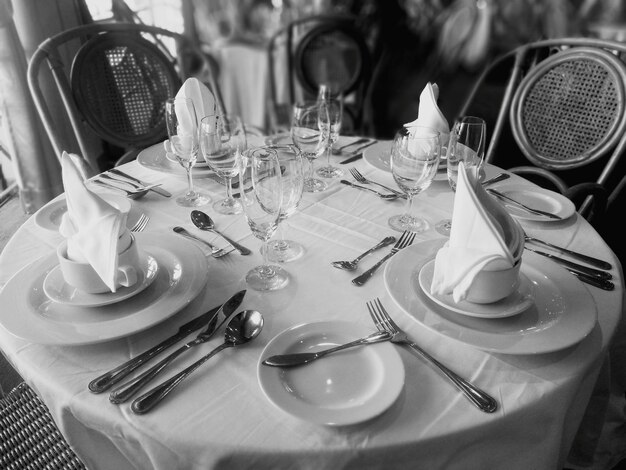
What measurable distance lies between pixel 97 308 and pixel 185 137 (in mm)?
461

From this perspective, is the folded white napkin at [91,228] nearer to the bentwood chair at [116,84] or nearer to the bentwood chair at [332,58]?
the bentwood chair at [116,84]

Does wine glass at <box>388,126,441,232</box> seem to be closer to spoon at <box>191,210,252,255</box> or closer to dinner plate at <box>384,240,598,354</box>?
dinner plate at <box>384,240,598,354</box>

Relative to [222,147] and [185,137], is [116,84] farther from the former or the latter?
[222,147]

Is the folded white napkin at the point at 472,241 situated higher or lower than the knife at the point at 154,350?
higher

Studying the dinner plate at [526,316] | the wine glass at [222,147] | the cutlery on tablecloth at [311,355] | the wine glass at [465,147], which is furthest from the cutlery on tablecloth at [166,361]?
the wine glass at [465,147]

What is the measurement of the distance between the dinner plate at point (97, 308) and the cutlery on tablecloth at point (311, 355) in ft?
0.54

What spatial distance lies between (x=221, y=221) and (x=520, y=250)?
57cm

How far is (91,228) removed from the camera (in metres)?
0.66

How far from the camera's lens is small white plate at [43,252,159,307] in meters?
0.66

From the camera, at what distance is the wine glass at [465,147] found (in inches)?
37.2

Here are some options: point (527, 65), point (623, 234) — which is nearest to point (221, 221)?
point (527, 65)

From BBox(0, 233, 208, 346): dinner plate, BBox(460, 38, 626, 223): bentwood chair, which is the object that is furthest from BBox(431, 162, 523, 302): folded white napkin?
BBox(460, 38, 626, 223): bentwood chair

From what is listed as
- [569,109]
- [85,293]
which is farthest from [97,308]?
[569,109]

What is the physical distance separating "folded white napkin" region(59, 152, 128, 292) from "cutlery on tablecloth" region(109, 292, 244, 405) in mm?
132
